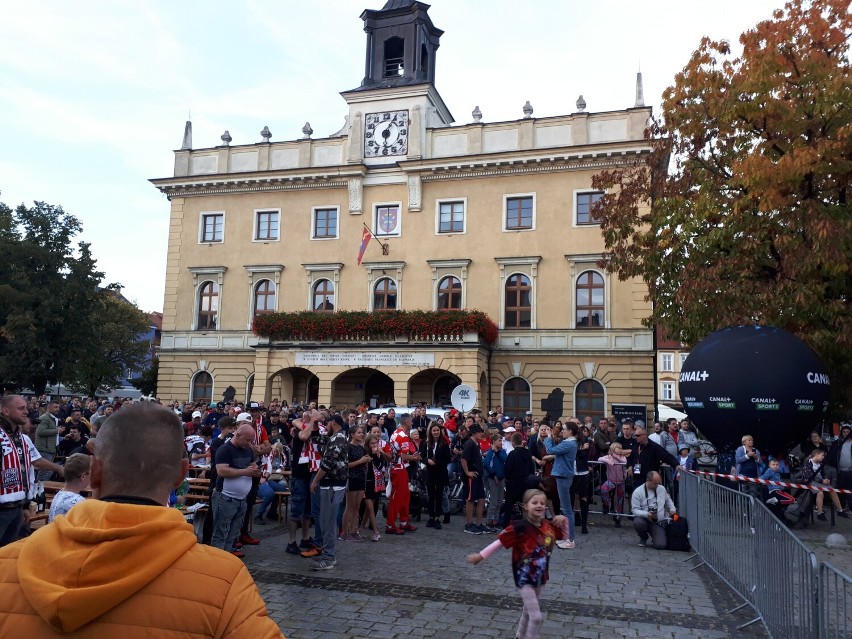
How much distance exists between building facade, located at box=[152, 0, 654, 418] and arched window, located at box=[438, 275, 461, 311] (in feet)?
0.27

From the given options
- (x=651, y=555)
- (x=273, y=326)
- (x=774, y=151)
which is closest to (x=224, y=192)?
(x=273, y=326)

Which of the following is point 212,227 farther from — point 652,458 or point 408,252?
point 652,458

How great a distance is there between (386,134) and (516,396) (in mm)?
13645

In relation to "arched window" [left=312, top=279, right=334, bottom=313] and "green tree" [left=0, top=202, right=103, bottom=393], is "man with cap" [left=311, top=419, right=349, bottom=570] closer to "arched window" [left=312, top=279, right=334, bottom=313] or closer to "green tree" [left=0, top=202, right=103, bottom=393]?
"arched window" [left=312, top=279, right=334, bottom=313]

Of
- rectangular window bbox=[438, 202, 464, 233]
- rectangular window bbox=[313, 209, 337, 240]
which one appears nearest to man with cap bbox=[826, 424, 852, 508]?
rectangular window bbox=[438, 202, 464, 233]

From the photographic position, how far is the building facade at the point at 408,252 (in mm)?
28500

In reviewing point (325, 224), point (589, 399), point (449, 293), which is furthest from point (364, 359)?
point (589, 399)

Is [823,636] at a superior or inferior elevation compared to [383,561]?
superior

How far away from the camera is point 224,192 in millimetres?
33844

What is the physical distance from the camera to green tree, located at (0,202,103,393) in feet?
117

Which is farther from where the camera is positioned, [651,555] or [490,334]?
[490,334]

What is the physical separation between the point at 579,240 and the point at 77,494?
25.6 m

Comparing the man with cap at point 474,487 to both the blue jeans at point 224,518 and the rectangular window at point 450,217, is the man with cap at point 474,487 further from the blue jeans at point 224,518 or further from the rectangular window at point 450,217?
the rectangular window at point 450,217

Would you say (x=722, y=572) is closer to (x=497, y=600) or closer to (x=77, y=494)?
(x=497, y=600)
